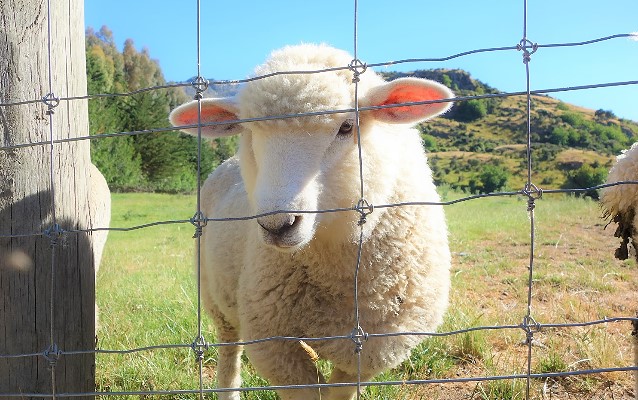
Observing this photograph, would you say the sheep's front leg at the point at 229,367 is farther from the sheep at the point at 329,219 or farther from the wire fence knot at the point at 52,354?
the wire fence knot at the point at 52,354

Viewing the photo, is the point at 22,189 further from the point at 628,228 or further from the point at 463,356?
the point at 463,356

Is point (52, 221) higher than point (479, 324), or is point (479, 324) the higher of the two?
point (52, 221)

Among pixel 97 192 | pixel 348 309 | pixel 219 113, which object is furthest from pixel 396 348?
pixel 97 192

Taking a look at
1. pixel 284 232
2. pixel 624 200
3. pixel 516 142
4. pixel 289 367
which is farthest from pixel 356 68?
pixel 516 142

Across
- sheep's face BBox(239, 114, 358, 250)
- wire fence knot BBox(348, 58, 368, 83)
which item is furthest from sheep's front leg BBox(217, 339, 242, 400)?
wire fence knot BBox(348, 58, 368, 83)

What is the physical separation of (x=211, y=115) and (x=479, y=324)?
2.42 m

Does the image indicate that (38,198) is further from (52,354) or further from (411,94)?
(411,94)

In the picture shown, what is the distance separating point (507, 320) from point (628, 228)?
2078 millimetres

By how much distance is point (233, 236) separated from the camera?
311cm

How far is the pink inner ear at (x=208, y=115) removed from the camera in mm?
2466

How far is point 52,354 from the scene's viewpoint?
2057 millimetres

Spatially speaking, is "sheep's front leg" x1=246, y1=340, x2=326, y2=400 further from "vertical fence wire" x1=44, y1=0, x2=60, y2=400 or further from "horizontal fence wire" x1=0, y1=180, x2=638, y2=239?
"vertical fence wire" x1=44, y1=0, x2=60, y2=400

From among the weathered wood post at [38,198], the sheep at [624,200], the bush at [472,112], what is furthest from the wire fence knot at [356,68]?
the bush at [472,112]

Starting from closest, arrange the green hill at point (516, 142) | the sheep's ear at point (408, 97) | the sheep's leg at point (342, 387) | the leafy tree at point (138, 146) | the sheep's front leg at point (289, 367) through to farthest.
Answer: the sheep's ear at point (408, 97)
the sheep's front leg at point (289, 367)
the sheep's leg at point (342, 387)
the leafy tree at point (138, 146)
the green hill at point (516, 142)
